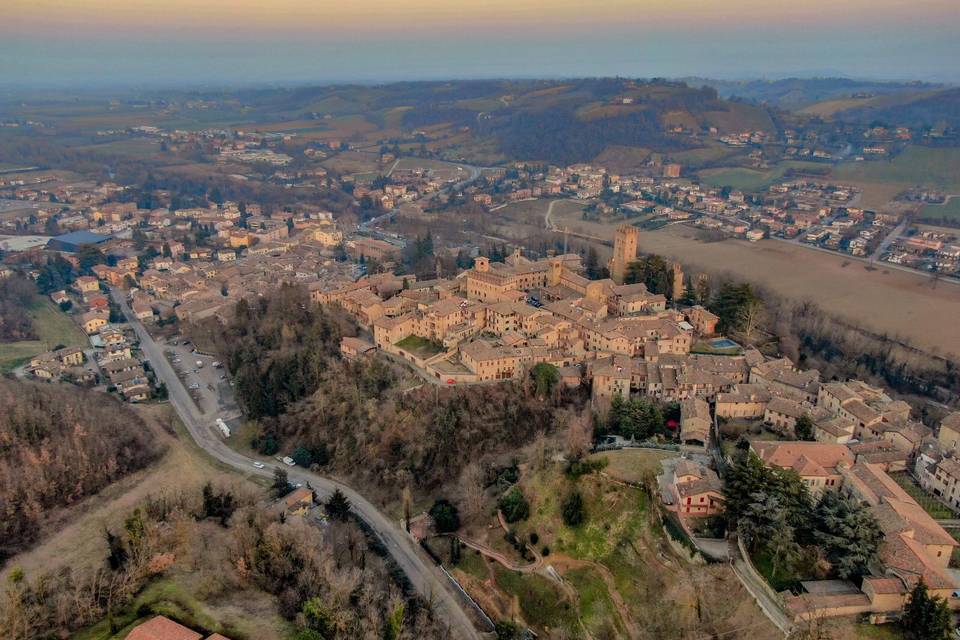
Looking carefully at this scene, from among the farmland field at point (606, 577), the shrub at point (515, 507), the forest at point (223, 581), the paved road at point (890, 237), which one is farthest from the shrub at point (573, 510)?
the paved road at point (890, 237)

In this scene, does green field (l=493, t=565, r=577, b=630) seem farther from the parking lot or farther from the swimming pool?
the parking lot

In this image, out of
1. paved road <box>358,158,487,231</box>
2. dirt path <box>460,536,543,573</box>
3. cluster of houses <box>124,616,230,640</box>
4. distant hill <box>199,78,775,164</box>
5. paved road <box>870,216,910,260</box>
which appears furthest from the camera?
distant hill <box>199,78,775,164</box>

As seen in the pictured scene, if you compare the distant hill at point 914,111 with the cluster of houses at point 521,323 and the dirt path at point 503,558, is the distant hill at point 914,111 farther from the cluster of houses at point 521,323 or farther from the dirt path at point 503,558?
the dirt path at point 503,558

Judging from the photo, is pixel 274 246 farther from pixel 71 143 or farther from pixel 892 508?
pixel 71 143

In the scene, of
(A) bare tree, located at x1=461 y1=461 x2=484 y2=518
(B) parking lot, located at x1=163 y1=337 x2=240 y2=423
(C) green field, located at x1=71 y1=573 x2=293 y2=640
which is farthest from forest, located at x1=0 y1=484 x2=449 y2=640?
(B) parking lot, located at x1=163 y1=337 x2=240 y2=423

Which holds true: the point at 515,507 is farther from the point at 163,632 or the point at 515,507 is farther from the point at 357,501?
the point at 163,632

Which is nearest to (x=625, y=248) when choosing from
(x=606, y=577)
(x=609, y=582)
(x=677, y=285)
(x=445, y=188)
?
(x=677, y=285)
